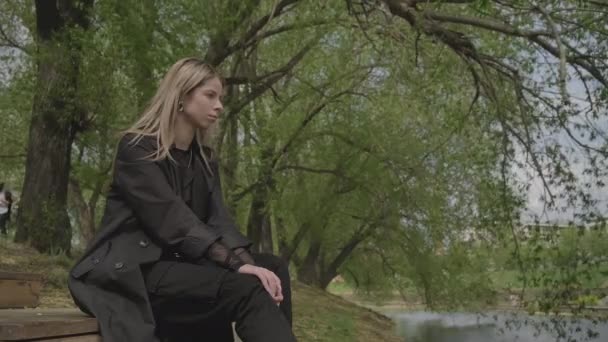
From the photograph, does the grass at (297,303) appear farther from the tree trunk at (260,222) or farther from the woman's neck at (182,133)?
the woman's neck at (182,133)

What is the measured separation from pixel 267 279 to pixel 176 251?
0.38 metres

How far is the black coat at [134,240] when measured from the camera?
255 centimetres

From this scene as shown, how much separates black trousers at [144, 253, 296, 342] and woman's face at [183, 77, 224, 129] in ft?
1.84

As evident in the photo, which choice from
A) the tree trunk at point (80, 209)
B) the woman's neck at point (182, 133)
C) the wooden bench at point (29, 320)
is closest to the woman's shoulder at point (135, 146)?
the woman's neck at point (182, 133)

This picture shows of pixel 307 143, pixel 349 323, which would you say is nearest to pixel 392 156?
pixel 307 143

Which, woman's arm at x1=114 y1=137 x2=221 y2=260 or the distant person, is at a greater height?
the distant person

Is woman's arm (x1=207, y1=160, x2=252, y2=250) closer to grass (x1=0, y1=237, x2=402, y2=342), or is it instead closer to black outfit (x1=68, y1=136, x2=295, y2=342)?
black outfit (x1=68, y1=136, x2=295, y2=342)

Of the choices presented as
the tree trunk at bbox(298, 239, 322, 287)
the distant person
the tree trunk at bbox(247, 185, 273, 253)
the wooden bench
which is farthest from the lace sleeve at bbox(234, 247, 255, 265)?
the tree trunk at bbox(298, 239, 322, 287)

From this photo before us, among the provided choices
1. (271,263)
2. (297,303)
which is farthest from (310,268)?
(271,263)

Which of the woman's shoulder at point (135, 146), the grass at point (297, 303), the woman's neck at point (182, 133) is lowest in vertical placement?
the grass at point (297, 303)

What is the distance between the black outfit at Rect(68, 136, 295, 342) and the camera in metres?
2.57

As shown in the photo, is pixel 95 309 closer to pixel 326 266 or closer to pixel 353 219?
pixel 353 219

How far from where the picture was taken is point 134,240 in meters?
2.73

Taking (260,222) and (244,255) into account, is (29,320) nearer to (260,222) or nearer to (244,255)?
(244,255)
